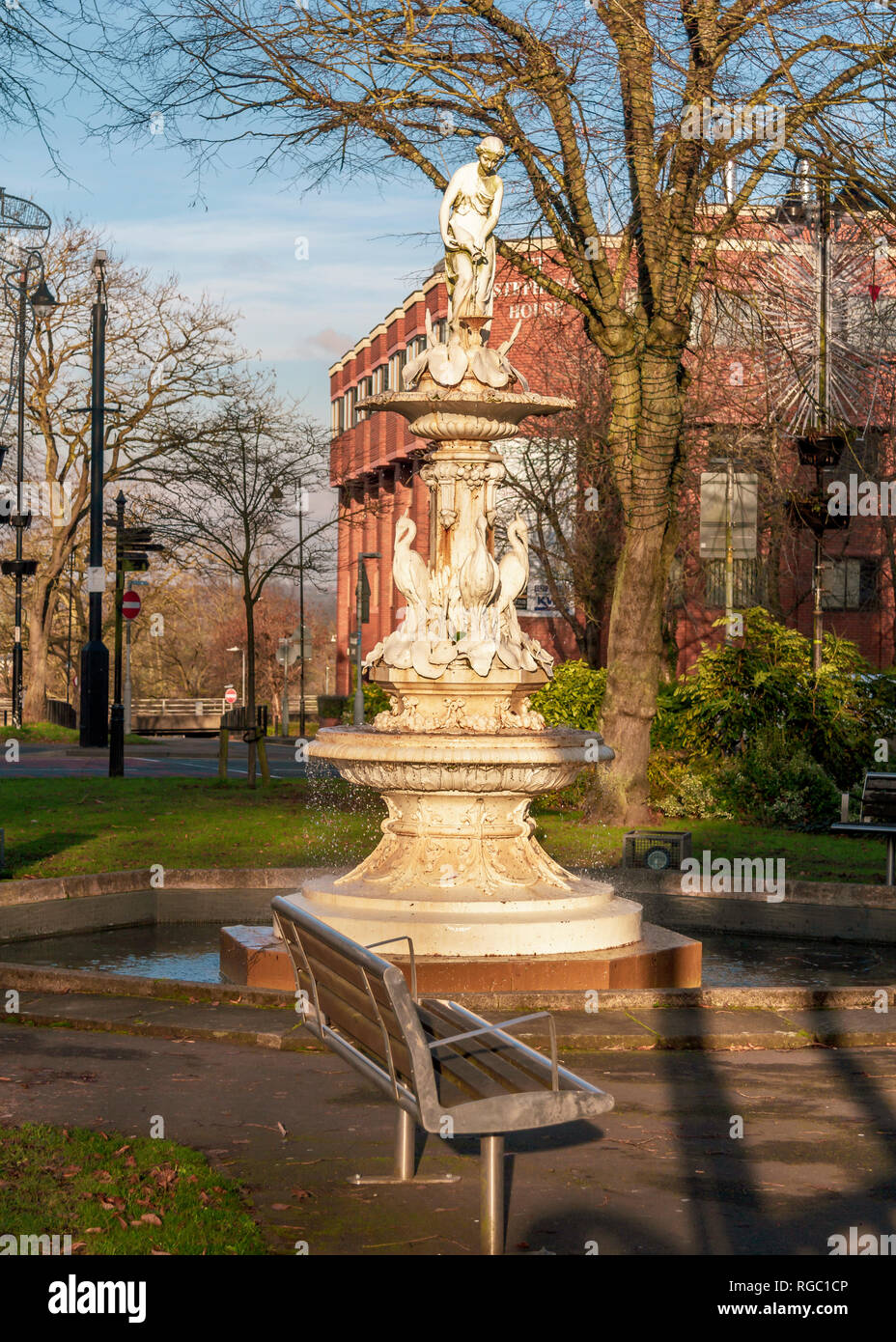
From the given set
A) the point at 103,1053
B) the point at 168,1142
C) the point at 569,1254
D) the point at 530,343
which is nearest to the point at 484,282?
the point at 103,1053

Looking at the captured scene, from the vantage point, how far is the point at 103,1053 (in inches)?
316

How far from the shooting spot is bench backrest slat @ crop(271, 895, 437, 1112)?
5.14 meters

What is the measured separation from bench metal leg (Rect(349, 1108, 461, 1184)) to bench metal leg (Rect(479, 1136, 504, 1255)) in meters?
0.65

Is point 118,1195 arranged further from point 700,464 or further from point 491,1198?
point 700,464

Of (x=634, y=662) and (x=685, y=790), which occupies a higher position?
(x=634, y=662)

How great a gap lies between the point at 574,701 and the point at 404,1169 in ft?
52.5

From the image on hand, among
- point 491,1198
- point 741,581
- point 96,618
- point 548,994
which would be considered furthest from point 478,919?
point 741,581

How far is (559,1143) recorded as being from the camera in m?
6.45

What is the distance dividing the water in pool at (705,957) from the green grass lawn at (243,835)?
1.46 metres

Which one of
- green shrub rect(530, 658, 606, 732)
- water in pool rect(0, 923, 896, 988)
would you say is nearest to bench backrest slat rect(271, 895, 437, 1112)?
water in pool rect(0, 923, 896, 988)

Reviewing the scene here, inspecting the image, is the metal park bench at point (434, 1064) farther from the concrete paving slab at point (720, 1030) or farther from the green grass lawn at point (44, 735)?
the green grass lawn at point (44, 735)

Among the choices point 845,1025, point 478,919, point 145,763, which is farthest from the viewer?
point 145,763

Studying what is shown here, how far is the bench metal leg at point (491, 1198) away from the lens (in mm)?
5105

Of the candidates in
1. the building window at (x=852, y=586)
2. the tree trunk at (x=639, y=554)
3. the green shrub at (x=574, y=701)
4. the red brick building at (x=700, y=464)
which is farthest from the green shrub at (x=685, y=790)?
the building window at (x=852, y=586)
